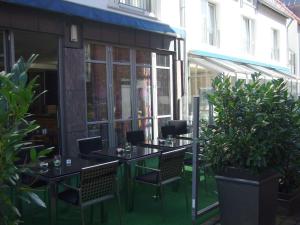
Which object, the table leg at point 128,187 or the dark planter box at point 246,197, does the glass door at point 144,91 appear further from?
the dark planter box at point 246,197

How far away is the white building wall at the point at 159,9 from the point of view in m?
8.59

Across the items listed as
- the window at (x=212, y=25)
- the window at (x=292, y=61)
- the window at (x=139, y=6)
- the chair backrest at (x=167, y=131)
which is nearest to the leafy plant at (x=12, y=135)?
the chair backrest at (x=167, y=131)

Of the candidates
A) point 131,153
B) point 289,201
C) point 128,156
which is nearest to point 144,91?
point 131,153

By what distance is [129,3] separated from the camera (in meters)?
9.73

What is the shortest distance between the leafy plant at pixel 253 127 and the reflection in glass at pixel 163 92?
6683mm

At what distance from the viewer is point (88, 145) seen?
6086 millimetres

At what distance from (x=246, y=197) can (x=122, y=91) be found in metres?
6.15

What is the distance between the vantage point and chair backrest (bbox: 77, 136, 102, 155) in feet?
19.6

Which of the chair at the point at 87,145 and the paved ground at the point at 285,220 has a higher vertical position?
the chair at the point at 87,145

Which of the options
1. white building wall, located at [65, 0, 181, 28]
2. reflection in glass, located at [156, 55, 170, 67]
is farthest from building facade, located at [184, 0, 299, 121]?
reflection in glass, located at [156, 55, 170, 67]

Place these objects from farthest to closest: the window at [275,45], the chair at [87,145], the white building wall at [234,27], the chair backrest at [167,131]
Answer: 1. the window at [275,45]
2. the white building wall at [234,27]
3. the chair backrest at [167,131]
4. the chair at [87,145]

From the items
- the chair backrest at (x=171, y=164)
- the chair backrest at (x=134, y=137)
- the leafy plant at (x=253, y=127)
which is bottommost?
the chair backrest at (x=171, y=164)

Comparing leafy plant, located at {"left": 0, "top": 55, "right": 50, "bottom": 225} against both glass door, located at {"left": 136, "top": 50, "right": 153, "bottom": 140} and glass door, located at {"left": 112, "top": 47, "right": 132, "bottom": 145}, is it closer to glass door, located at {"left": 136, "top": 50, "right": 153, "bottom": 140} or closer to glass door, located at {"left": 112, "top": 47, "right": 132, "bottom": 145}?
glass door, located at {"left": 112, "top": 47, "right": 132, "bottom": 145}

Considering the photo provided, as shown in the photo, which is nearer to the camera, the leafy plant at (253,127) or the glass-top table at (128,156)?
the leafy plant at (253,127)
